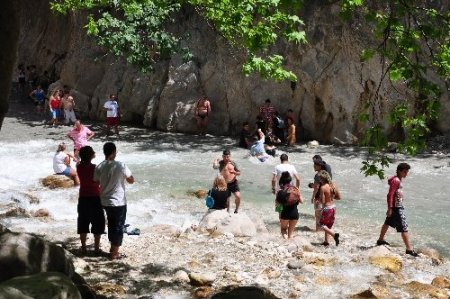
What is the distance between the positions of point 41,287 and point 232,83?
17612 mm

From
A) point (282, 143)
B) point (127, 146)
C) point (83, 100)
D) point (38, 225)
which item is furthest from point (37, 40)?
point (38, 225)

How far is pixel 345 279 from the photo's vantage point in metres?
8.45

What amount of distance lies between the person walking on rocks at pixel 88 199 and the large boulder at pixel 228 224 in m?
2.53

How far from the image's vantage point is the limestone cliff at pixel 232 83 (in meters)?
20.5

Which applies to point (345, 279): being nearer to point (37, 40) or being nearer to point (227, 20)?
point (227, 20)

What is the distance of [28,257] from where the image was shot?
234 inches

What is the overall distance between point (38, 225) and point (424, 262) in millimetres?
6734

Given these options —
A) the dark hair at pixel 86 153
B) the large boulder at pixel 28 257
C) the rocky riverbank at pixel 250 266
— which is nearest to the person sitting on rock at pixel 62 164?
the rocky riverbank at pixel 250 266

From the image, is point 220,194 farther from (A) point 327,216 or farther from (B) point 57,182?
(B) point 57,182

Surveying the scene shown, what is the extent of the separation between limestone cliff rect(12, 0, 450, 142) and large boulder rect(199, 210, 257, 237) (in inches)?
387

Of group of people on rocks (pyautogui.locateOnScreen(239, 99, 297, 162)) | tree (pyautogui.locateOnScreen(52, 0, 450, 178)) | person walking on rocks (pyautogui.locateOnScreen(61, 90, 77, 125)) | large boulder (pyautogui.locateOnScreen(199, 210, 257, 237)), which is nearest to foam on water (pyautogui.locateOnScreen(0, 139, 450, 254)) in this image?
group of people on rocks (pyautogui.locateOnScreen(239, 99, 297, 162))

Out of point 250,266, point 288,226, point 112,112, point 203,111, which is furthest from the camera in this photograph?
point 203,111

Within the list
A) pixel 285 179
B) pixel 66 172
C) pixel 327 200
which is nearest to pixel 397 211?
pixel 327 200

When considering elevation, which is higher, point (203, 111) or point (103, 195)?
point (203, 111)
